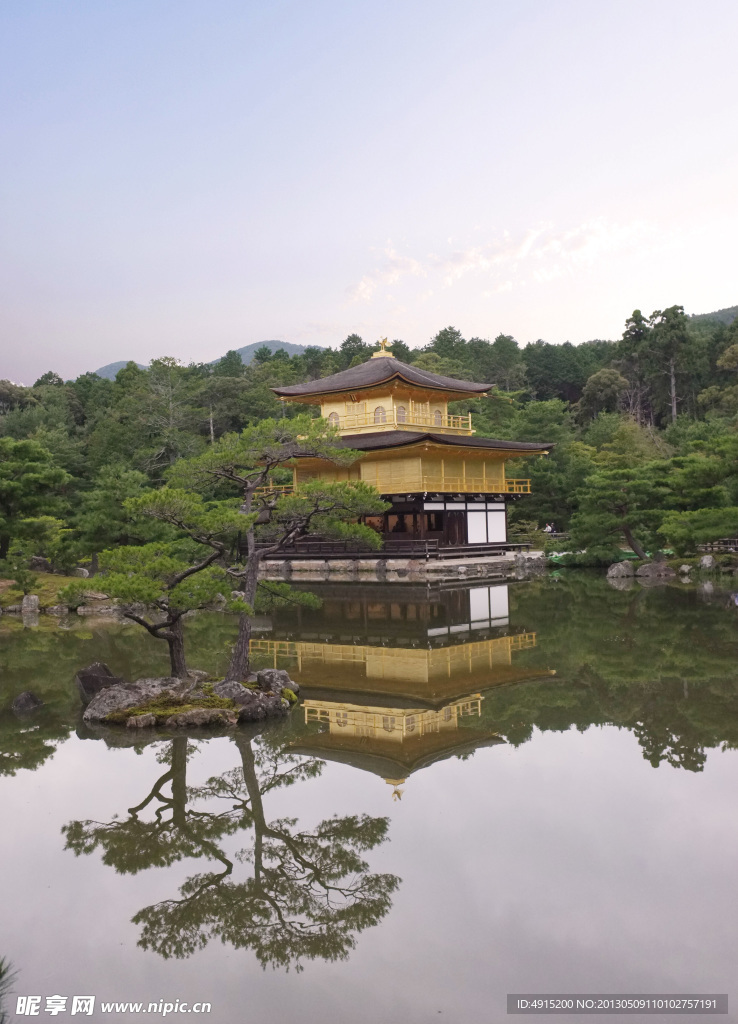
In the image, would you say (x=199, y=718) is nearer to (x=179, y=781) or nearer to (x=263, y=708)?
(x=263, y=708)

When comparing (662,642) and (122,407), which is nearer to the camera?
(662,642)

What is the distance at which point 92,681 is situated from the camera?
32.4 feet

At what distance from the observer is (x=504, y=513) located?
30.8m

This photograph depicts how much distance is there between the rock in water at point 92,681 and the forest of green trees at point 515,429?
2.60 metres

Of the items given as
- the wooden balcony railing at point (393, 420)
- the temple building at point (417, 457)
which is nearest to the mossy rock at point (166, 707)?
the temple building at point (417, 457)

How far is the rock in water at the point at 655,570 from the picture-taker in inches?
969

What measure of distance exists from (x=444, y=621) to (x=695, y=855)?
11159mm

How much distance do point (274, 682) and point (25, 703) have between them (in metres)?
3.03

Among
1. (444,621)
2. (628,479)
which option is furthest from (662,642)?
(628,479)

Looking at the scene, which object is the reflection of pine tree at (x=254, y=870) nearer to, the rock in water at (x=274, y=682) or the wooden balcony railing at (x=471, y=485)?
the rock in water at (x=274, y=682)

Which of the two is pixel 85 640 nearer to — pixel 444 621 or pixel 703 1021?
pixel 444 621

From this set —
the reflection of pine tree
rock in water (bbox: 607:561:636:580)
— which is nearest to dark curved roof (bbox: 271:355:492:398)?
rock in water (bbox: 607:561:636:580)

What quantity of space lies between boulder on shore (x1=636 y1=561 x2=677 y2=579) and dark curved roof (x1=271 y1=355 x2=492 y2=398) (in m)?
9.93

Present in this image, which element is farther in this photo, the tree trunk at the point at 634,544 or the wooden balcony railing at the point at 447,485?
the wooden balcony railing at the point at 447,485
